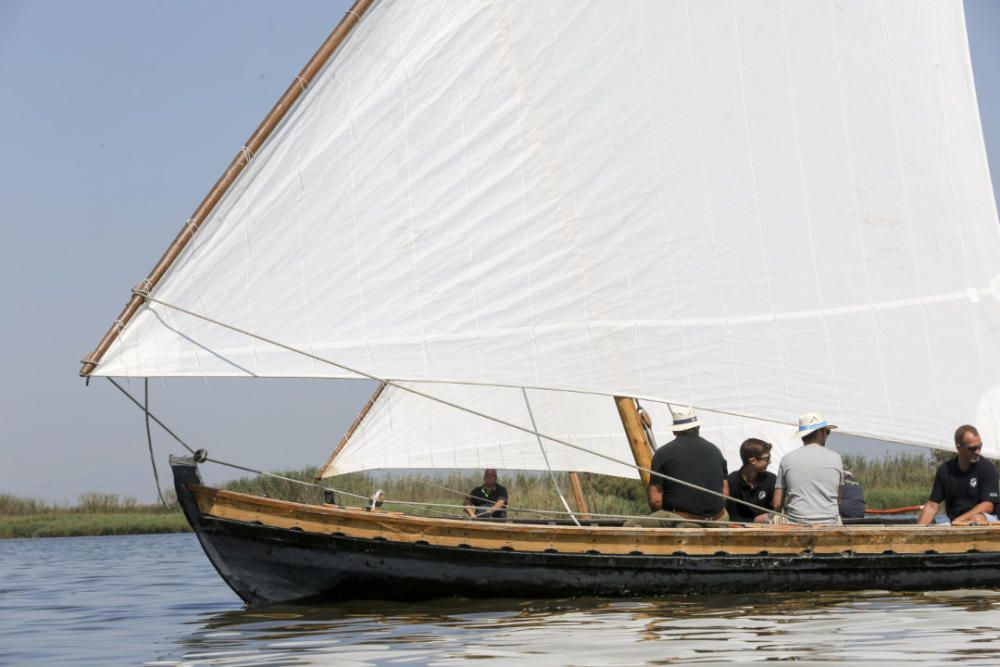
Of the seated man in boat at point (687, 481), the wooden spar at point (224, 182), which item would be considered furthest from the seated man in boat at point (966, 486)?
the wooden spar at point (224, 182)

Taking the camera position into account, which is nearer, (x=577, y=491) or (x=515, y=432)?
(x=515, y=432)

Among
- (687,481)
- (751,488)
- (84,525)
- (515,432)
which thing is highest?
(515,432)

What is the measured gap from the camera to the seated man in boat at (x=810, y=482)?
1373 cm

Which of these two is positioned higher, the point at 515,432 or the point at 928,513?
the point at 515,432

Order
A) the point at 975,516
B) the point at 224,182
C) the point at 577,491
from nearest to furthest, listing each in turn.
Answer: the point at 224,182, the point at 975,516, the point at 577,491

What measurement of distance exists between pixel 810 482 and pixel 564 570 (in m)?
2.49

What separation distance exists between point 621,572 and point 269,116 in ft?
17.7

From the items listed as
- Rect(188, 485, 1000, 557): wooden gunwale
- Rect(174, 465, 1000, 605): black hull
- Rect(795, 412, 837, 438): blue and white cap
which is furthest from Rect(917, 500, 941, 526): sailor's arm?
Rect(795, 412, 837, 438): blue and white cap

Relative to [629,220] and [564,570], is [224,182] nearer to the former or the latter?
[629,220]

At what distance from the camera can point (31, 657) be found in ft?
38.7

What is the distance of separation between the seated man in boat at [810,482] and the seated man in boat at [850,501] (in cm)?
134

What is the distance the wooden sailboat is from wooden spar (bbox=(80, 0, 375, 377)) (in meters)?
0.03

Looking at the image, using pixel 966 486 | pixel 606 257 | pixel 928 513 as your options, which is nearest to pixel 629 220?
Answer: pixel 606 257

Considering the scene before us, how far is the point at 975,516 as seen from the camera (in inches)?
555
